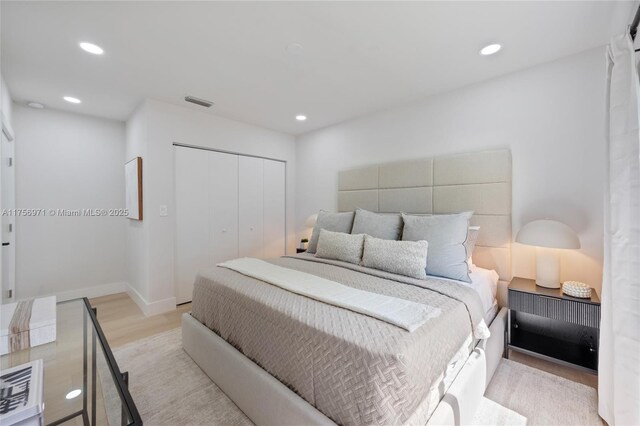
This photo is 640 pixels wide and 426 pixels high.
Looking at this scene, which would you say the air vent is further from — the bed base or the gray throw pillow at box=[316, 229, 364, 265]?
the bed base

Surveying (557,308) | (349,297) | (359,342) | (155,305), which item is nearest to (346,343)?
(359,342)

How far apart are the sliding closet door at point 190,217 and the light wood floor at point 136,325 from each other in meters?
0.39

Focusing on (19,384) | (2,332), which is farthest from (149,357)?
(19,384)

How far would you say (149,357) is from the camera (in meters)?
2.16

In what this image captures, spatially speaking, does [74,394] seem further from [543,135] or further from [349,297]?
[543,135]

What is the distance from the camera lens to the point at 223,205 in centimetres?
367

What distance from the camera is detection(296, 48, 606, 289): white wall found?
2043 mm

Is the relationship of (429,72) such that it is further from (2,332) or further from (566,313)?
(2,332)

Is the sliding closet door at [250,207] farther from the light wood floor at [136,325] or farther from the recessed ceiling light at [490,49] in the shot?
the recessed ceiling light at [490,49]

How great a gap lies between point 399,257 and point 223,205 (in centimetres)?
256

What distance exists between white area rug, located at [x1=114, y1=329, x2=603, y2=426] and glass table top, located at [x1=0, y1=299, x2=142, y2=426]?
38cm

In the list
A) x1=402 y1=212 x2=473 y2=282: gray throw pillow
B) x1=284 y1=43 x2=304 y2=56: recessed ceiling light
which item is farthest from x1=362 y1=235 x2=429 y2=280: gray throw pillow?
x1=284 y1=43 x2=304 y2=56: recessed ceiling light

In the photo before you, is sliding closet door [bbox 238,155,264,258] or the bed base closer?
the bed base

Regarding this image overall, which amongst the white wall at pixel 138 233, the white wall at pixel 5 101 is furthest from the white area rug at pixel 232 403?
the white wall at pixel 5 101
